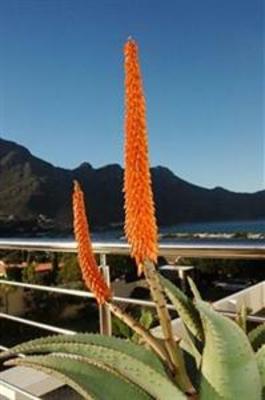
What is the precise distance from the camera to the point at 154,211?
709 mm

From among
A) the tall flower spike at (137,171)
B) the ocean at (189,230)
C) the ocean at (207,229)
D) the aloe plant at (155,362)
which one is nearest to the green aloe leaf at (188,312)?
the aloe plant at (155,362)

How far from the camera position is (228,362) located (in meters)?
0.72

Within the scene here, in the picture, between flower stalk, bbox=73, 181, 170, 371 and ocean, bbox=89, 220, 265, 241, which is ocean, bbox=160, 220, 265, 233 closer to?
Result: ocean, bbox=89, 220, 265, 241

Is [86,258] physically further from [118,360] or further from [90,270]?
[118,360]

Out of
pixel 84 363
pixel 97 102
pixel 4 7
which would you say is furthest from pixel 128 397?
pixel 97 102

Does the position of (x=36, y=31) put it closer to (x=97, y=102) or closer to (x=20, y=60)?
(x=20, y=60)

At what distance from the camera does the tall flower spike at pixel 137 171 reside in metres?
0.69

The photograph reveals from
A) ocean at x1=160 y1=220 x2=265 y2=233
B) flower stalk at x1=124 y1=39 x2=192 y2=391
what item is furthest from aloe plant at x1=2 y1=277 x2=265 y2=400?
ocean at x1=160 y1=220 x2=265 y2=233

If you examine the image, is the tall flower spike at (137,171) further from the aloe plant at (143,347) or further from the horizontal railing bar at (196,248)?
the horizontal railing bar at (196,248)

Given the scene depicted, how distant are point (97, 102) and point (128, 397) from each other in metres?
20.8

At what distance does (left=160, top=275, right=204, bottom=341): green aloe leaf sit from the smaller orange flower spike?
0.35 feet

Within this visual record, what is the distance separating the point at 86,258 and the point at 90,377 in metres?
0.17

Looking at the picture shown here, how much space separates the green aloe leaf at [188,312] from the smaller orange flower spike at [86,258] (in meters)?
0.11

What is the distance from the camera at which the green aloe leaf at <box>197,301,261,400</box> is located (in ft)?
2.34
